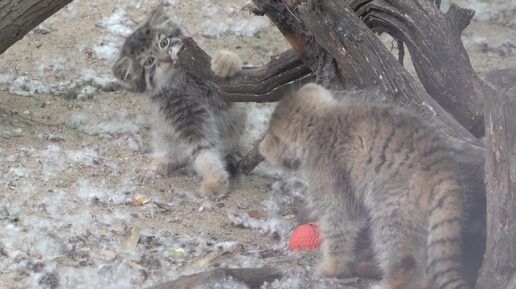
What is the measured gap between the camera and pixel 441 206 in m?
4.36

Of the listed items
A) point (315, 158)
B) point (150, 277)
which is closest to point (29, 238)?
point (150, 277)

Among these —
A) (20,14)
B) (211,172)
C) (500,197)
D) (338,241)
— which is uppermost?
(500,197)

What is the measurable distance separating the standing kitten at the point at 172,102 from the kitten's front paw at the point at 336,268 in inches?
71.7

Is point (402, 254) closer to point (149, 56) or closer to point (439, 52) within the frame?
point (439, 52)

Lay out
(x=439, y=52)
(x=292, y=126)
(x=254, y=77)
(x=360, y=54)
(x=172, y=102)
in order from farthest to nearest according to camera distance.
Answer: (x=172, y=102) < (x=254, y=77) < (x=439, y=52) < (x=360, y=54) < (x=292, y=126)

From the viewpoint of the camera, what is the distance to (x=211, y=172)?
636 centimetres

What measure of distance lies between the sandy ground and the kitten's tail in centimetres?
62

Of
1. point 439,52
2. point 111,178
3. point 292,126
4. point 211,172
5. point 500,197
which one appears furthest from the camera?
point 211,172

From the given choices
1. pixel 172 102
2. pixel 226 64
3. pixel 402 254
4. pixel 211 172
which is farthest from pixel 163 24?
pixel 402 254

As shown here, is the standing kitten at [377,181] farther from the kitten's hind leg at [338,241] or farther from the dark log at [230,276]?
the dark log at [230,276]

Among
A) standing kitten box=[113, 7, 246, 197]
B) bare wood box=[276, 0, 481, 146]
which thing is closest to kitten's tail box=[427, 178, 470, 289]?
→ bare wood box=[276, 0, 481, 146]

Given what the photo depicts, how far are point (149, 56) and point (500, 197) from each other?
11.0 feet

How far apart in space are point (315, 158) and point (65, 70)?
308 cm

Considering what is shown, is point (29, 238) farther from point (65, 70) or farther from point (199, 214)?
point (65, 70)
